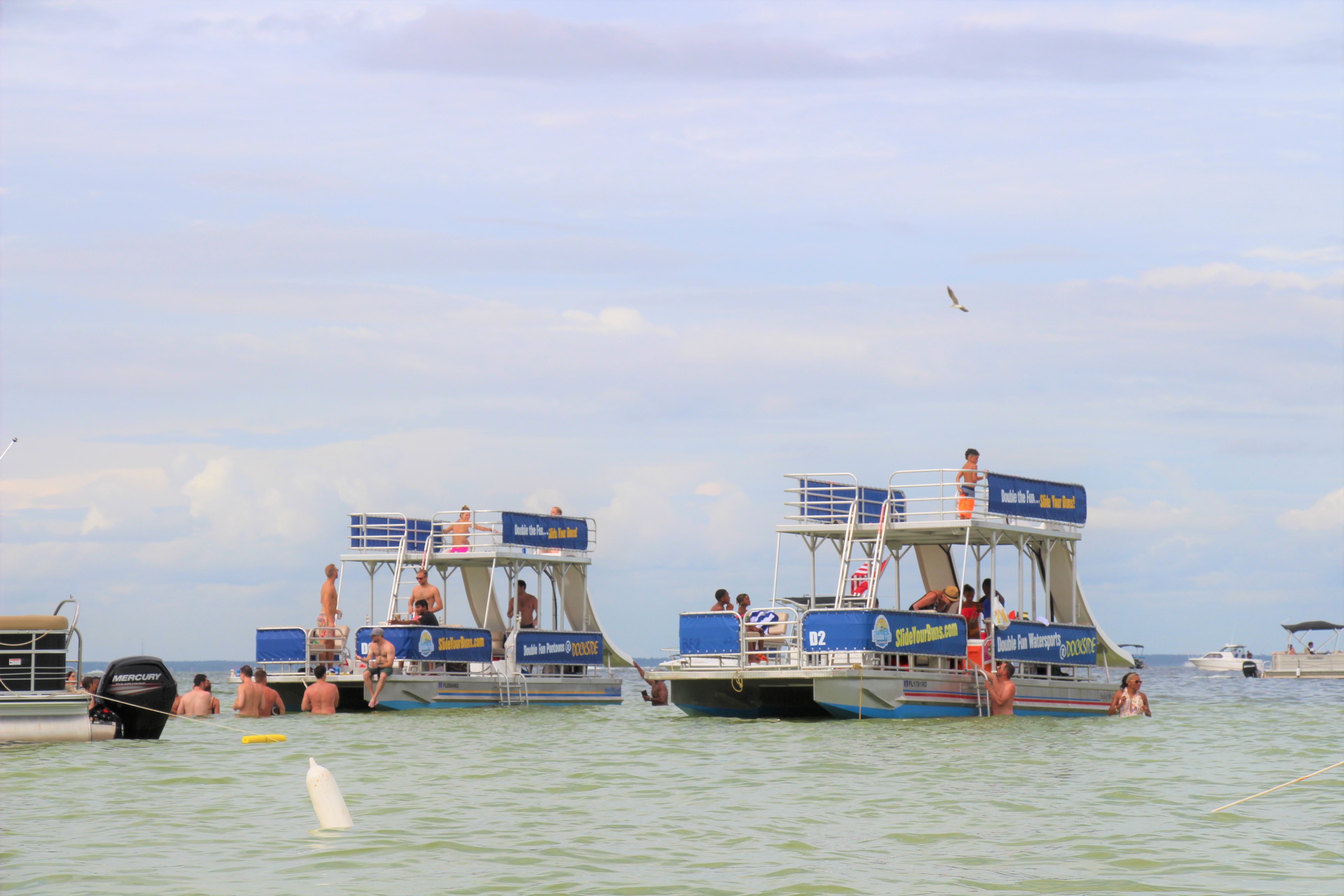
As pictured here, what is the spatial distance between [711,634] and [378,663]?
598cm

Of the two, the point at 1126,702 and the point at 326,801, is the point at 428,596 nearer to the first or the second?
the point at 1126,702

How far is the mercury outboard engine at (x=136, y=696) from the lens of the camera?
19969mm

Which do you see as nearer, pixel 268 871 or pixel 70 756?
pixel 268 871

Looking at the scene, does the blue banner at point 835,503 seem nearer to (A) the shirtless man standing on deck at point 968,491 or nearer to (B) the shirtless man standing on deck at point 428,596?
(A) the shirtless man standing on deck at point 968,491

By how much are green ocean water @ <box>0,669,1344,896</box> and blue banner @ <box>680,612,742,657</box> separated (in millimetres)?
1353

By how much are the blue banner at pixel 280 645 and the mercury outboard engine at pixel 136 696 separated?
7053 mm

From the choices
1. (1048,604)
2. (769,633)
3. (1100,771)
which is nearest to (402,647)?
(769,633)

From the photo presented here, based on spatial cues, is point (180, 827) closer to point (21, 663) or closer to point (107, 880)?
point (107, 880)

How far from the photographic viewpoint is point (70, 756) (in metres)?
17.6

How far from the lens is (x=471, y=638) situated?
90.6 ft

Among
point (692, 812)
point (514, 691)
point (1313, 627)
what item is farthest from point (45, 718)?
point (1313, 627)

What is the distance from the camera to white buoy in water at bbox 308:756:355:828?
12.7 m

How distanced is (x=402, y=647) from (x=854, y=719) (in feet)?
26.6

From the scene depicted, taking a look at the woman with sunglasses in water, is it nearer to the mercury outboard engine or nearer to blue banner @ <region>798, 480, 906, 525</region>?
blue banner @ <region>798, 480, 906, 525</region>
